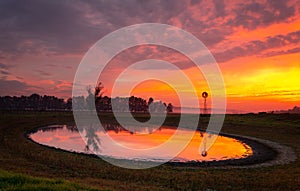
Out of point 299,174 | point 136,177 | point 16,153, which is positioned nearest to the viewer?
point 136,177

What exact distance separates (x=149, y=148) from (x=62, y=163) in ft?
42.0

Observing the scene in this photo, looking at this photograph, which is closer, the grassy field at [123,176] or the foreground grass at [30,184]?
the foreground grass at [30,184]

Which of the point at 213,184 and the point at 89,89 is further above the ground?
the point at 89,89

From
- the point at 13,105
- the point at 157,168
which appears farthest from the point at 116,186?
the point at 13,105

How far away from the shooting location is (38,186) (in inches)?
451

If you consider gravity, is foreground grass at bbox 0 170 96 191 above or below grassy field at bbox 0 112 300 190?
above

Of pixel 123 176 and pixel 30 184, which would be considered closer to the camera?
pixel 30 184

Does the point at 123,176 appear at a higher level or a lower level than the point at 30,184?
lower

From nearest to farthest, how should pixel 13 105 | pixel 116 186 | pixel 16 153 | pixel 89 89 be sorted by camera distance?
pixel 116 186
pixel 16 153
pixel 89 89
pixel 13 105

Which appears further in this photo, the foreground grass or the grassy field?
the grassy field

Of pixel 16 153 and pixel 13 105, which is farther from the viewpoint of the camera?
pixel 13 105

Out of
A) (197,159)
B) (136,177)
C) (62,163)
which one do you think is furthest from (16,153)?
(197,159)

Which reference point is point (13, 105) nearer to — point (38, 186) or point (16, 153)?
point (16, 153)

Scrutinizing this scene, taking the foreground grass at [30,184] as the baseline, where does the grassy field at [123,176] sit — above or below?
below
